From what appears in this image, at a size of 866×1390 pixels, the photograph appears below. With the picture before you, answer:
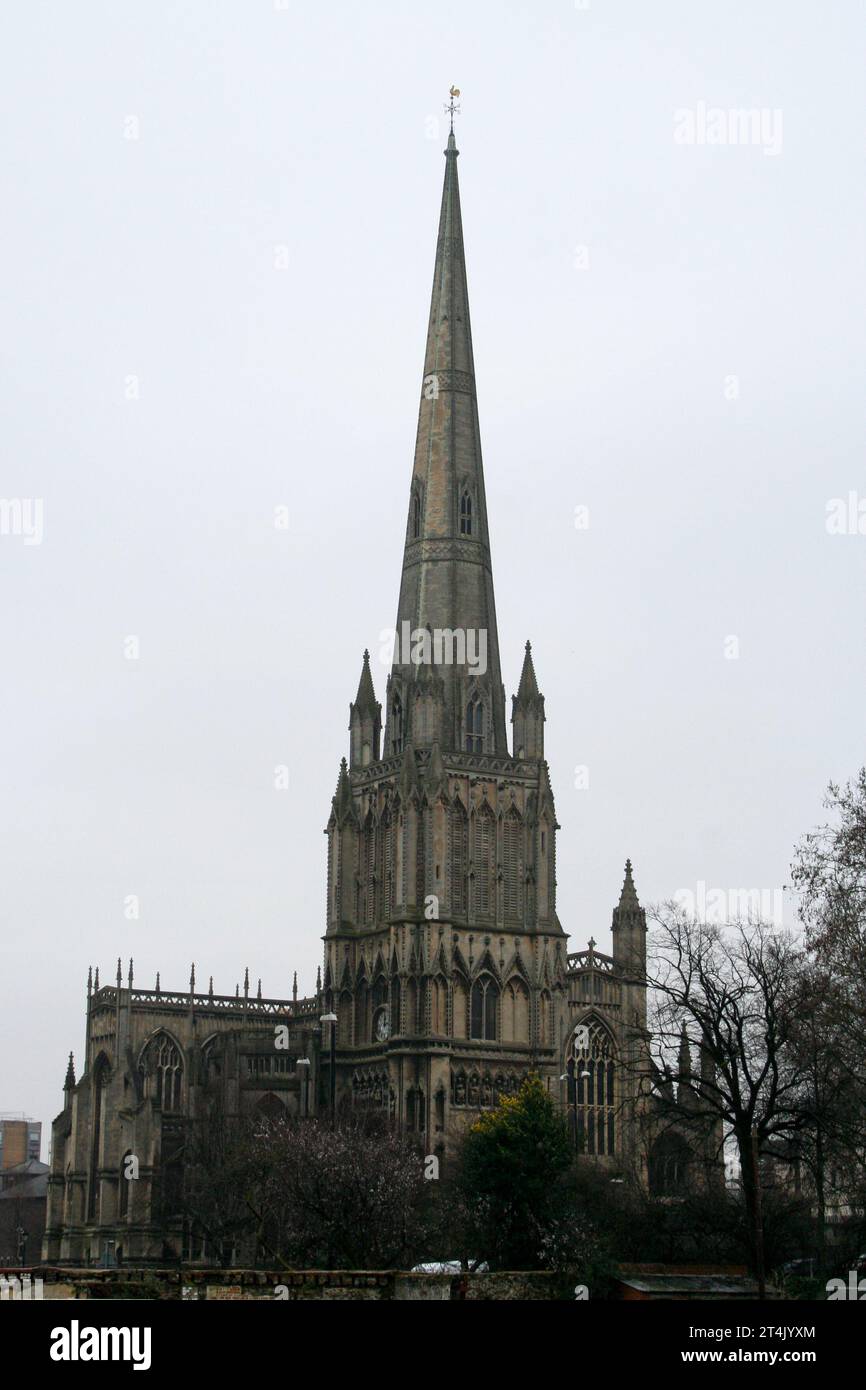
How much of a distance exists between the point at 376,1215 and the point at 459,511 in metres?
51.1

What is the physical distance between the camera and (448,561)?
10638 cm

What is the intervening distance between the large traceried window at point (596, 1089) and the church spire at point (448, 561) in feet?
47.6

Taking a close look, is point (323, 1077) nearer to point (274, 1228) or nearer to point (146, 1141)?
point (146, 1141)

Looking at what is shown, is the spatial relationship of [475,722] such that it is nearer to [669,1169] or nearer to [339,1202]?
[669,1169]

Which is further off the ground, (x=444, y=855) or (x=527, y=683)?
(x=527, y=683)

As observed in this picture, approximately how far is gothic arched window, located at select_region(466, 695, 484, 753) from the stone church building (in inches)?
3.6

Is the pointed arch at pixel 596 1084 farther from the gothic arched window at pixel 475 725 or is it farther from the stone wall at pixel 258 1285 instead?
the stone wall at pixel 258 1285

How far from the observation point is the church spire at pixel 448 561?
10406cm

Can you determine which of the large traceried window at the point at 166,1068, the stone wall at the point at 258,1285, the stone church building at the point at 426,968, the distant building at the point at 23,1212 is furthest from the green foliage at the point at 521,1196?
the distant building at the point at 23,1212

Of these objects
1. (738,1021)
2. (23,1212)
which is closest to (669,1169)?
(738,1021)

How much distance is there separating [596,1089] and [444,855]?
45.0ft
